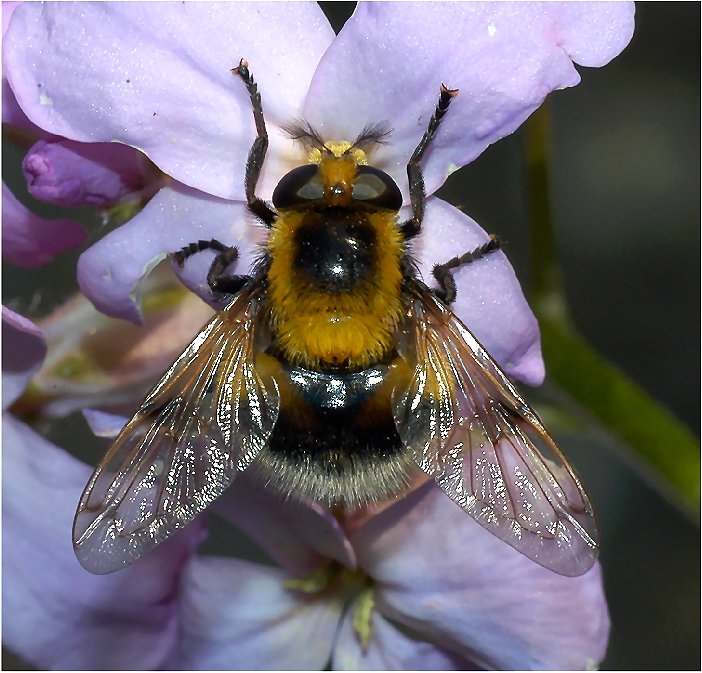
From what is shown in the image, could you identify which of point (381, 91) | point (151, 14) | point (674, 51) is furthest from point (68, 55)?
point (674, 51)

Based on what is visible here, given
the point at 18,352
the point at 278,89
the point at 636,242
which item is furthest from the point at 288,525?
the point at 636,242

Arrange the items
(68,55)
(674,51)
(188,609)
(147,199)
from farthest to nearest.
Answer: (674,51)
(188,609)
(147,199)
(68,55)

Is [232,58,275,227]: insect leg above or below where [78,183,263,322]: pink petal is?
above

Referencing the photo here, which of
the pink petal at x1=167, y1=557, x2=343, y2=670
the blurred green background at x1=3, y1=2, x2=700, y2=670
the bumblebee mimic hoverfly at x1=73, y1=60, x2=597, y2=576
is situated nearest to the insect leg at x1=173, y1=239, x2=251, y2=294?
the bumblebee mimic hoverfly at x1=73, y1=60, x2=597, y2=576

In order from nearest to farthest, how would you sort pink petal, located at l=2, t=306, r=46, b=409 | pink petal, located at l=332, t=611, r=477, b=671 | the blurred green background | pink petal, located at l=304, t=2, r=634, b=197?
pink petal, located at l=304, t=2, r=634, b=197
pink petal, located at l=2, t=306, r=46, b=409
pink petal, located at l=332, t=611, r=477, b=671
the blurred green background

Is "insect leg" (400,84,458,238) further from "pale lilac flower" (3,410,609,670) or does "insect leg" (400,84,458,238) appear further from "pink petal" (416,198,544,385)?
"pale lilac flower" (3,410,609,670)

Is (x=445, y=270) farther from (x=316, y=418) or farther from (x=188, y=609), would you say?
(x=188, y=609)

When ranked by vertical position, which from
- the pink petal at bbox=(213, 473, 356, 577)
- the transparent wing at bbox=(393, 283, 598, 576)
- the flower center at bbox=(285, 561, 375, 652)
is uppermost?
the transparent wing at bbox=(393, 283, 598, 576)
